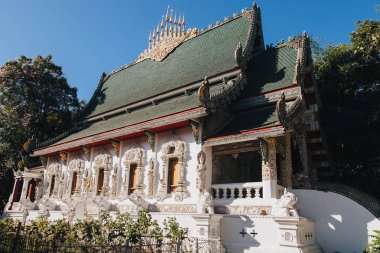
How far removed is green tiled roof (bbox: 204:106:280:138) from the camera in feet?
33.3

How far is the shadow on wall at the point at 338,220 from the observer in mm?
8602

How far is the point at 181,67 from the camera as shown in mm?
16188

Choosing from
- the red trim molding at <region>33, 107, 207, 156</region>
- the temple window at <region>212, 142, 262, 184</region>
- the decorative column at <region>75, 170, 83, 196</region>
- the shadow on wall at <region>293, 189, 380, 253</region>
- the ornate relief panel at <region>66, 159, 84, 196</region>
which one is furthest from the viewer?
the ornate relief panel at <region>66, 159, 84, 196</region>

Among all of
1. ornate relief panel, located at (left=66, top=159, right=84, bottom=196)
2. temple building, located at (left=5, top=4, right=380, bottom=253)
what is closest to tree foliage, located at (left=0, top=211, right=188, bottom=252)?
temple building, located at (left=5, top=4, right=380, bottom=253)

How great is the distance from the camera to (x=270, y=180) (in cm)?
938

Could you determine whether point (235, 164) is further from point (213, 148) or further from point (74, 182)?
point (74, 182)

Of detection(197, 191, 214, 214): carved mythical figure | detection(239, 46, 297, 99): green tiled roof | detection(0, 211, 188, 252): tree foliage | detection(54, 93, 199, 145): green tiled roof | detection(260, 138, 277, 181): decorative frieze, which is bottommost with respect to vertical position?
detection(0, 211, 188, 252): tree foliage

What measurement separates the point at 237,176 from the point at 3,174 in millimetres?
18416

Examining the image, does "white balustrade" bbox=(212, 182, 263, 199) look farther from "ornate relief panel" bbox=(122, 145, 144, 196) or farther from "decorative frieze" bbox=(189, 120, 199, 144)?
"ornate relief panel" bbox=(122, 145, 144, 196)

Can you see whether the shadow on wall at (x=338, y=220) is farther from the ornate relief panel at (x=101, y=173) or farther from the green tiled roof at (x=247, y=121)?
the ornate relief panel at (x=101, y=173)

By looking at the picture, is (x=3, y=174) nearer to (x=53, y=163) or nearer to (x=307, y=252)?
(x=53, y=163)

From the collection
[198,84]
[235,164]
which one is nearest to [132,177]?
[235,164]

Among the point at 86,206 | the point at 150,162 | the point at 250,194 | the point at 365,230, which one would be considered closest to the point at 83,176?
the point at 86,206

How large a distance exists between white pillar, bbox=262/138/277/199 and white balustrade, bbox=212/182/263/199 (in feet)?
0.72
